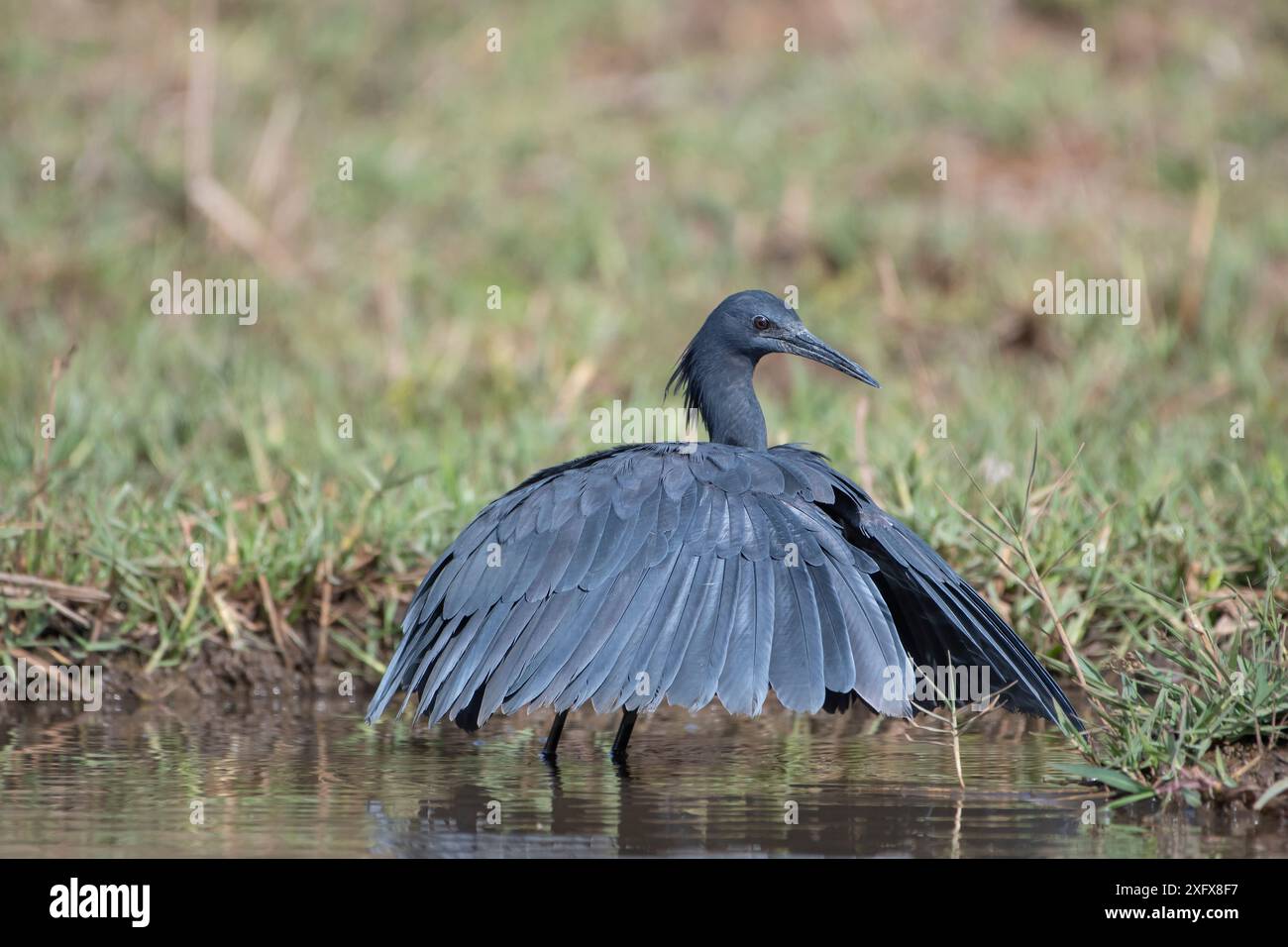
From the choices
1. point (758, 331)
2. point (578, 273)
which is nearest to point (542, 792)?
point (758, 331)

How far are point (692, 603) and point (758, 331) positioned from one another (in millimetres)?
1603

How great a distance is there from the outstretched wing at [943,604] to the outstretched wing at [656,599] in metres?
0.09

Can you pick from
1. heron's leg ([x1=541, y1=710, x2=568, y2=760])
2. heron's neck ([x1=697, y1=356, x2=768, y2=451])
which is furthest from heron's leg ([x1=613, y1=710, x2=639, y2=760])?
heron's neck ([x1=697, y1=356, x2=768, y2=451])

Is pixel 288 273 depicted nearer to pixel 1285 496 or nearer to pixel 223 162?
pixel 223 162

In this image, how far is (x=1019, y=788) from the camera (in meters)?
4.42

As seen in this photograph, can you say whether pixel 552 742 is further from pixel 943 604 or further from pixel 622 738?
pixel 943 604

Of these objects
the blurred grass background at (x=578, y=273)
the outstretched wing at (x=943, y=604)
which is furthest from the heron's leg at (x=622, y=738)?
the blurred grass background at (x=578, y=273)

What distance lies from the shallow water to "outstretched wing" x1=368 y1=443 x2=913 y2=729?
0.27 m

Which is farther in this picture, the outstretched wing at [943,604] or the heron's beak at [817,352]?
the heron's beak at [817,352]

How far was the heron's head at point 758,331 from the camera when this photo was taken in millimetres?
5680

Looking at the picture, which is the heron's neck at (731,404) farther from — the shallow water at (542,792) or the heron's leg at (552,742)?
the heron's leg at (552,742)

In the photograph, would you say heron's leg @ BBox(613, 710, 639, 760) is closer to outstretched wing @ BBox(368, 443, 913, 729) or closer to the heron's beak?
outstretched wing @ BBox(368, 443, 913, 729)

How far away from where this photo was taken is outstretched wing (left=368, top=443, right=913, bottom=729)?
13.6 feet

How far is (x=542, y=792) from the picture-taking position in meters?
4.48
